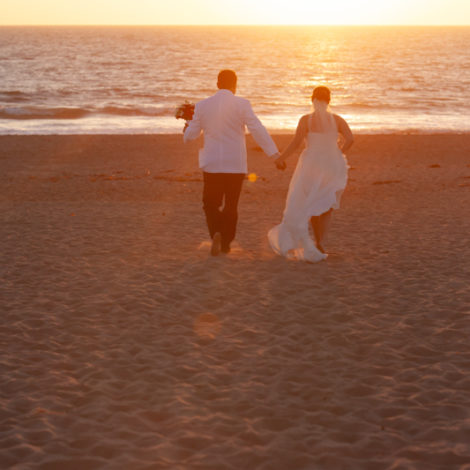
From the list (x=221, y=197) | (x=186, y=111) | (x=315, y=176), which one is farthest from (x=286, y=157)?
(x=186, y=111)

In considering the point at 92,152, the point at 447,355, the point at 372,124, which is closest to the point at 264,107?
the point at 372,124

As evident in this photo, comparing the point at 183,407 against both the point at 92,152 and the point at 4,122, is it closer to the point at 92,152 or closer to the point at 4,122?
the point at 92,152

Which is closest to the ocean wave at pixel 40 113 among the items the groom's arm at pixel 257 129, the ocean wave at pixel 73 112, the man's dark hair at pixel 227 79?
the ocean wave at pixel 73 112

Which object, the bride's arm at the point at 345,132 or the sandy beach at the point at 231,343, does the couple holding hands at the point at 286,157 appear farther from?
the sandy beach at the point at 231,343

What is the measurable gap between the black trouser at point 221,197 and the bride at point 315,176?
526 mm

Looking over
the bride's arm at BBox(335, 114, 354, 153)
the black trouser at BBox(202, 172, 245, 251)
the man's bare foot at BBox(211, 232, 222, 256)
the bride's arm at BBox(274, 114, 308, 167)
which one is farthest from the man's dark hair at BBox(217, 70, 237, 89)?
the man's bare foot at BBox(211, 232, 222, 256)

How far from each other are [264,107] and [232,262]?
2905 cm

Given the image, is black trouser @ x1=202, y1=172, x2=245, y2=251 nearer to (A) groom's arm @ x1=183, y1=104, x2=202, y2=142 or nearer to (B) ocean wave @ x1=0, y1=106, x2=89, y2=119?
→ (A) groom's arm @ x1=183, y1=104, x2=202, y2=142

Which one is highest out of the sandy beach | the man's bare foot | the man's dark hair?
the man's dark hair

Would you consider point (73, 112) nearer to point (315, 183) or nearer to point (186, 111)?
point (186, 111)

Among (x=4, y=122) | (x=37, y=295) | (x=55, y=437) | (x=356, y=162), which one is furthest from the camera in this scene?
(x=4, y=122)

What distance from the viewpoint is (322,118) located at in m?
6.95

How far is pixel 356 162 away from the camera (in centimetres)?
1623

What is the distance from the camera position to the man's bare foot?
7504 mm
